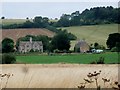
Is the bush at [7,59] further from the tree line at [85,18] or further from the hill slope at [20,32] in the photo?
the tree line at [85,18]

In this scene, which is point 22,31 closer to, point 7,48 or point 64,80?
point 7,48

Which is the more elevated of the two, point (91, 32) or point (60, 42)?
point (91, 32)

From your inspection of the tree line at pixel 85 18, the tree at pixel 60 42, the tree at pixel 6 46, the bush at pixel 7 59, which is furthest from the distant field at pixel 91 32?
the bush at pixel 7 59

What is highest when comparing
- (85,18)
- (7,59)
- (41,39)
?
(85,18)

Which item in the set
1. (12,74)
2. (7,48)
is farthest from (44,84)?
(7,48)

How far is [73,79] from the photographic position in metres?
3.29

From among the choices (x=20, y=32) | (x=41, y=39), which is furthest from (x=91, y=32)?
(x=20, y=32)

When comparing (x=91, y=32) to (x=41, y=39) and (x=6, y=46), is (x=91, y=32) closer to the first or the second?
(x=41, y=39)

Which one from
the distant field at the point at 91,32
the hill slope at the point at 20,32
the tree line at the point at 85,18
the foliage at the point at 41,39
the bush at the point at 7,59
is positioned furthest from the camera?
the distant field at the point at 91,32

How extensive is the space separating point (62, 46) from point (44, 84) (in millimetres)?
5108

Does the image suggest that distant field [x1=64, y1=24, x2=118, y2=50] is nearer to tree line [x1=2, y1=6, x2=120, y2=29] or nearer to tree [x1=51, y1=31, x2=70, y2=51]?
tree line [x1=2, y1=6, x2=120, y2=29]

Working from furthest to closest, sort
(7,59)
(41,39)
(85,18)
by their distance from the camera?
(41,39)
(85,18)
(7,59)

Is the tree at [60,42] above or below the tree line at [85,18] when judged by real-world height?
below

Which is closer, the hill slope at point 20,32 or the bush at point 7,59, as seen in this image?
the bush at point 7,59
